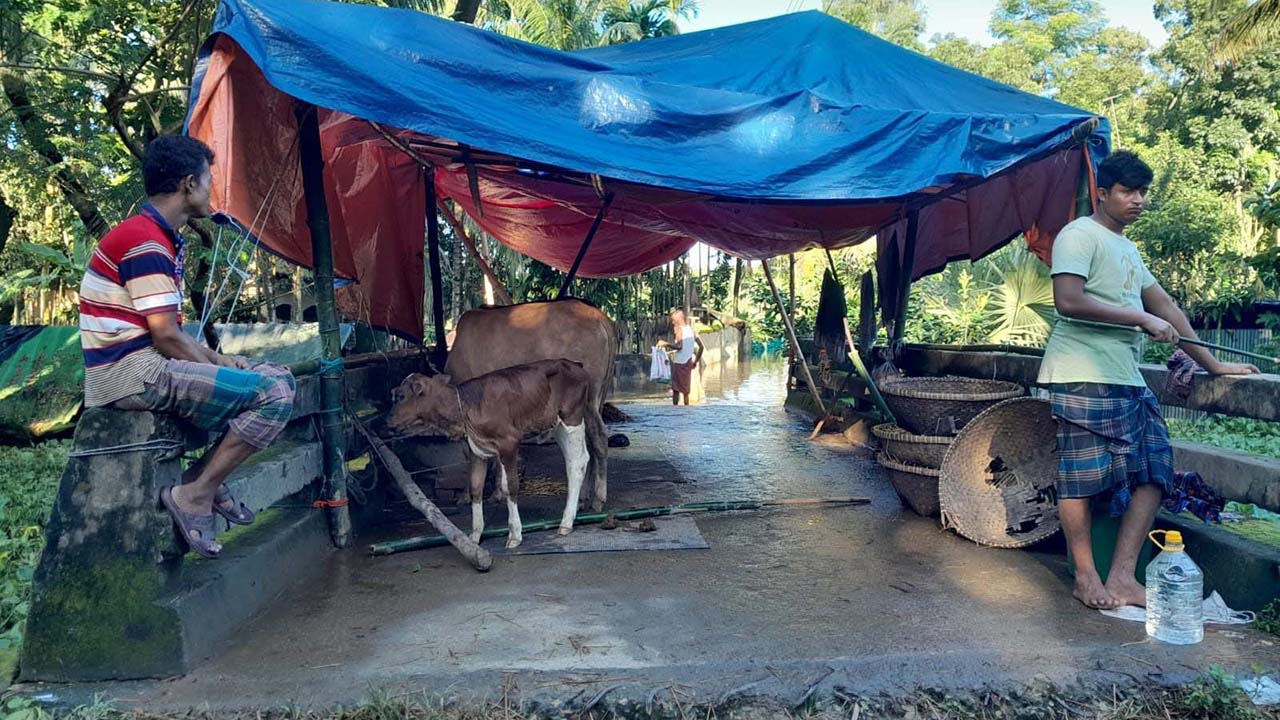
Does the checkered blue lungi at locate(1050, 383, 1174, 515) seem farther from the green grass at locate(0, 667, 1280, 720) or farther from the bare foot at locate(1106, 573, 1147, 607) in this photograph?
the green grass at locate(0, 667, 1280, 720)

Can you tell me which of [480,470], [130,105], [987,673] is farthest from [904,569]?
[130,105]

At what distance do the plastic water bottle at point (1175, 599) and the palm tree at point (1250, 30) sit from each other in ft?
54.4

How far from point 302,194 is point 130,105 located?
723 centimetres

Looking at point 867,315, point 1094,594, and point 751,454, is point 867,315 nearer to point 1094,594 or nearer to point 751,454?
point 751,454

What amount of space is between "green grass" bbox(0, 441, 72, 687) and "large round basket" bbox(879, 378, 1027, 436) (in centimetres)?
465

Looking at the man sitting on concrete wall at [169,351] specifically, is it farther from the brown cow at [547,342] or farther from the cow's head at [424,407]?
the brown cow at [547,342]

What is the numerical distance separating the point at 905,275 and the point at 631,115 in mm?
4452

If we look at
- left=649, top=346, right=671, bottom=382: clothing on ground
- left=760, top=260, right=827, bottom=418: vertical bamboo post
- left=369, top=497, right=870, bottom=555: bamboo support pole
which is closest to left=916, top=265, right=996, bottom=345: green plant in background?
left=649, top=346, right=671, bottom=382: clothing on ground

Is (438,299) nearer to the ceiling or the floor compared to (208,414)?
nearer to the ceiling

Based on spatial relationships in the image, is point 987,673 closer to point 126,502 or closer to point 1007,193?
point 126,502

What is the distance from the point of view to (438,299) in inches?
297

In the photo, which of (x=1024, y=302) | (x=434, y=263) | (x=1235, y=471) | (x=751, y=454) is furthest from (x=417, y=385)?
(x=1024, y=302)

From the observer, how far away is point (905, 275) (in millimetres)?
8047

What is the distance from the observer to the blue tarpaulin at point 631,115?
3.94 meters
